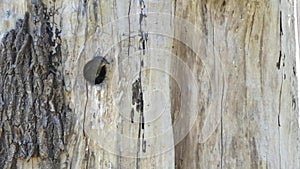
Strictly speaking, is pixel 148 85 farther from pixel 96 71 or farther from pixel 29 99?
pixel 29 99

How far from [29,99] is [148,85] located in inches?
9.3

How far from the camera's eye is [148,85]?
1.18 meters

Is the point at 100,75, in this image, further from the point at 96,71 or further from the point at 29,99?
the point at 29,99

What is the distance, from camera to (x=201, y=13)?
47.5 inches

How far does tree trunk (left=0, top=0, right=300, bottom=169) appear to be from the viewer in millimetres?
1157

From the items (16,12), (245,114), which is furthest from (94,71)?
(245,114)

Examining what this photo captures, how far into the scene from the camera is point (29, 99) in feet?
3.77

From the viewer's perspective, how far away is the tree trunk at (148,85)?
1157 millimetres

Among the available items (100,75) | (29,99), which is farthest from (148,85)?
(29,99)

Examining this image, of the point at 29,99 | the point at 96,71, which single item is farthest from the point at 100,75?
the point at 29,99

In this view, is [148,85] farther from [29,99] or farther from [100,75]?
[29,99]

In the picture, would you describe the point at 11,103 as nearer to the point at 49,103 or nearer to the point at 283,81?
the point at 49,103

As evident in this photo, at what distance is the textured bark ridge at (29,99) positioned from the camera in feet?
3.75

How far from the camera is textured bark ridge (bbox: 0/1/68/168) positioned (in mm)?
1144
